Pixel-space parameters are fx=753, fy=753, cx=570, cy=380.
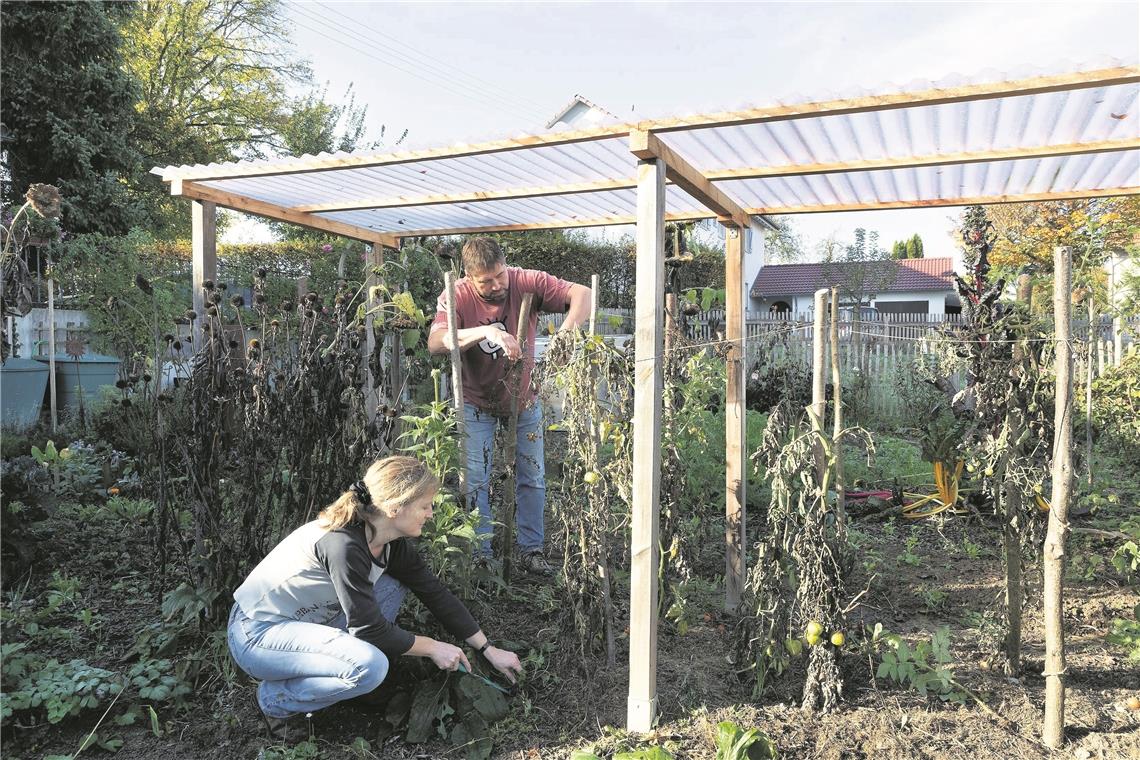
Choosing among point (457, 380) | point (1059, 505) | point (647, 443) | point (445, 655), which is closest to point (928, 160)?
point (1059, 505)

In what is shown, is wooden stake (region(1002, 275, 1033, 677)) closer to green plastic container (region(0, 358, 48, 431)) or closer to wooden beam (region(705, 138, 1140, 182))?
wooden beam (region(705, 138, 1140, 182))

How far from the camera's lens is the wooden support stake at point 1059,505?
8.45ft

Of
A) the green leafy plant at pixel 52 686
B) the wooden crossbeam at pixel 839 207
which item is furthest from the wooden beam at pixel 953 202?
the green leafy plant at pixel 52 686

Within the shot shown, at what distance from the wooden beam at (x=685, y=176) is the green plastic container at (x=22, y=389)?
7.06m

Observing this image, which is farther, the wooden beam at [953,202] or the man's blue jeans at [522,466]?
the man's blue jeans at [522,466]

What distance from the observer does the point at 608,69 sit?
6.69 metres

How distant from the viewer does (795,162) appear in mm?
3396

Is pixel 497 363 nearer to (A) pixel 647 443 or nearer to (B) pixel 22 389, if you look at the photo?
(A) pixel 647 443

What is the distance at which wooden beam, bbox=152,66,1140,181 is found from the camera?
226 cm

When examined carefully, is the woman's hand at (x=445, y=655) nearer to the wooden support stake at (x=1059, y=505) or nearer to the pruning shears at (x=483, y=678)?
the pruning shears at (x=483, y=678)

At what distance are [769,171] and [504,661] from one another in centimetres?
242

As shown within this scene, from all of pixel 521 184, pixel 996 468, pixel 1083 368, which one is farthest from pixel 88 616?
pixel 1083 368

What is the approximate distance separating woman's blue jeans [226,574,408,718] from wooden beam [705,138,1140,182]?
245cm

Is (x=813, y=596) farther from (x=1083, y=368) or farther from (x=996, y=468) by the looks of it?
(x=1083, y=368)
